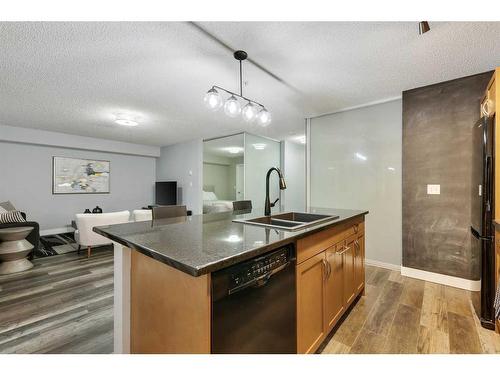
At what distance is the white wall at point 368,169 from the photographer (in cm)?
299

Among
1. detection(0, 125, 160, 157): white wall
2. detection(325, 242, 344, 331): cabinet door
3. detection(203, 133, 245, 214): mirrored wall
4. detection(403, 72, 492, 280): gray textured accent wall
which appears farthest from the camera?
detection(203, 133, 245, 214): mirrored wall

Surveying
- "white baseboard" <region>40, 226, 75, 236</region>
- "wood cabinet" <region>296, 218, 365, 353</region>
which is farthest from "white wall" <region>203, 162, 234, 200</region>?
"wood cabinet" <region>296, 218, 365, 353</region>

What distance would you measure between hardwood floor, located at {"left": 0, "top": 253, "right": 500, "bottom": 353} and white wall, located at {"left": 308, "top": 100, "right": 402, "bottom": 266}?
56 centimetres

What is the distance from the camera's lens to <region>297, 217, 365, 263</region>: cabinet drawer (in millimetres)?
1244

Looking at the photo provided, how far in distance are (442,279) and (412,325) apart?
1.14 m

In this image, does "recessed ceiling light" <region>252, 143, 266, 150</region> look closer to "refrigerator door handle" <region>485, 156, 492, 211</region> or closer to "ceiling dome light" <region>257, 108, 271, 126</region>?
"ceiling dome light" <region>257, 108, 271, 126</region>

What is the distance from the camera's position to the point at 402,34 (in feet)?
5.67

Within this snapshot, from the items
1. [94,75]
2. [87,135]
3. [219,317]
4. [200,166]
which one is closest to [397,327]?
[219,317]

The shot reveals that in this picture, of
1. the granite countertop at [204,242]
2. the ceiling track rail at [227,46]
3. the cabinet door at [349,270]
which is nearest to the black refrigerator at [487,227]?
the cabinet door at [349,270]

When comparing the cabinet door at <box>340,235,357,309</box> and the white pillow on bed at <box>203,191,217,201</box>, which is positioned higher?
the white pillow on bed at <box>203,191,217,201</box>

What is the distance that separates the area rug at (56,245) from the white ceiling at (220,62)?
2.25 metres

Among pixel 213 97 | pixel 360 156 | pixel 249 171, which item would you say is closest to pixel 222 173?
pixel 249 171

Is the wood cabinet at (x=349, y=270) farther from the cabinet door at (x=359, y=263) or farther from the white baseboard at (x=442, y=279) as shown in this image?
the white baseboard at (x=442, y=279)

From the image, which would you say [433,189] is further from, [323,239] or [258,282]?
[258,282]
